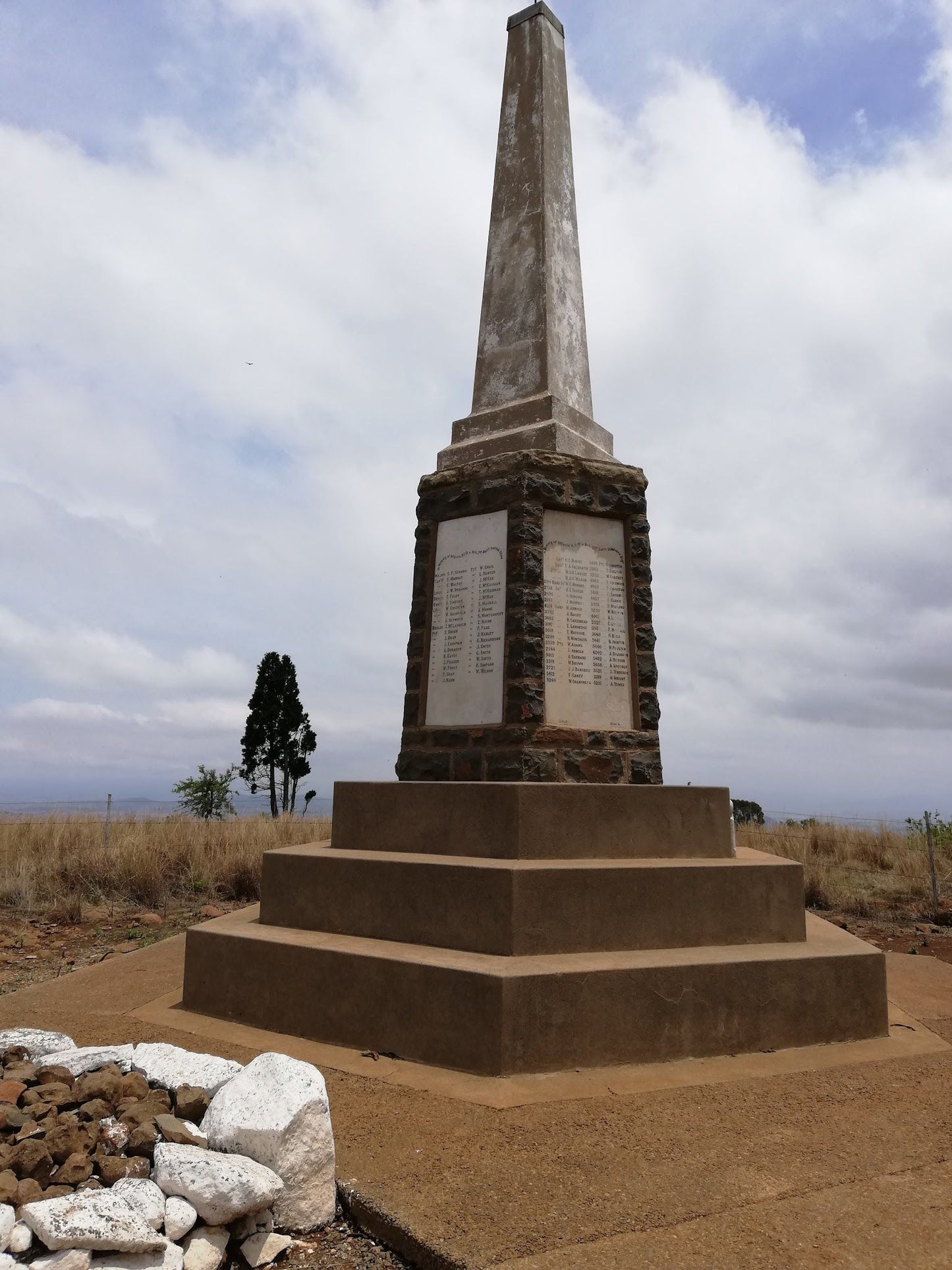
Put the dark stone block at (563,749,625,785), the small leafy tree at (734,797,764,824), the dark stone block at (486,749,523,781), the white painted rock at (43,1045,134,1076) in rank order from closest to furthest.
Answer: the white painted rock at (43,1045,134,1076) < the dark stone block at (486,749,523,781) < the dark stone block at (563,749,625,785) < the small leafy tree at (734,797,764,824)

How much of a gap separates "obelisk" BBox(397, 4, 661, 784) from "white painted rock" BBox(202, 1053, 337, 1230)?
9.14 ft

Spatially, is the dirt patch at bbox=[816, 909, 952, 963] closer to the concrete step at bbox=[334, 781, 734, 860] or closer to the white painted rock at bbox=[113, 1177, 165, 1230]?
the concrete step at bbox=[334, 781, 734, 860]

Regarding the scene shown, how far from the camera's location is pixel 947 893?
985 cm

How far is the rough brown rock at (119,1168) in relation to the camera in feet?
8.07

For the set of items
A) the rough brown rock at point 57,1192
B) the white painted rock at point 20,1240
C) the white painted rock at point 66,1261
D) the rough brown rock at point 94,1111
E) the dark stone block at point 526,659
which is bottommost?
the white painted rock at point 66,1261

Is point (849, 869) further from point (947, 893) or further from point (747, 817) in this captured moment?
point (747, 817)

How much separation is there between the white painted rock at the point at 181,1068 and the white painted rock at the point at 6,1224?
0.78m

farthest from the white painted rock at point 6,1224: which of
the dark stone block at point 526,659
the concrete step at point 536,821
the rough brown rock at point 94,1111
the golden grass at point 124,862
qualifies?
the golden grass at point 124,862

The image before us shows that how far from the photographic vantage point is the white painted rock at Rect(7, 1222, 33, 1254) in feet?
7.02

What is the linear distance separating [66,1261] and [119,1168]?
0.37 metres

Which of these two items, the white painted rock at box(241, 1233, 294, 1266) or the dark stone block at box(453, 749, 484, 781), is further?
the dark stone block at box(453, 749, 484, 781)

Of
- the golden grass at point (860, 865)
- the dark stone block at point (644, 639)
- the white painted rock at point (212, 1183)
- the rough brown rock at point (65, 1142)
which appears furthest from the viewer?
the golden grass at point (860, 865)

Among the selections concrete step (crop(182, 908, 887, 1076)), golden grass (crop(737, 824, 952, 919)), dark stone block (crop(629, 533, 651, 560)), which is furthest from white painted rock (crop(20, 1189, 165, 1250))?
golden grass (crop(737, 824, 952, 919))

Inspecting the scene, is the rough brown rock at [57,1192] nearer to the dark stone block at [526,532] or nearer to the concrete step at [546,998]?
the concrete step at [546,998]
